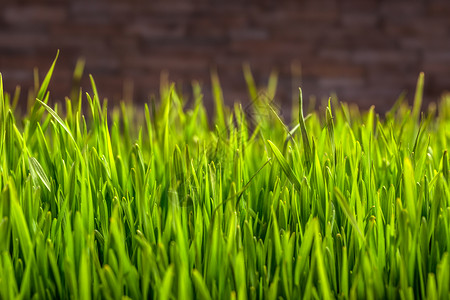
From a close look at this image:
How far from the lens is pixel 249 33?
143 inches

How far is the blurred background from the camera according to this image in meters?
3.60

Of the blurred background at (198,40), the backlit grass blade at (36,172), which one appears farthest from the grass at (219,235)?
the blurred background at (198,40)

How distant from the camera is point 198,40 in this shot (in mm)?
3613

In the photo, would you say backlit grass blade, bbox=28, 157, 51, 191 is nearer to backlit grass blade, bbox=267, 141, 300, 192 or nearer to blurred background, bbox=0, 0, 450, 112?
backlit grass blade, bbox=267, 141, 300, 192

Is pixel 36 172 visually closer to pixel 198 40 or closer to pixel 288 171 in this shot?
pixel 288 171

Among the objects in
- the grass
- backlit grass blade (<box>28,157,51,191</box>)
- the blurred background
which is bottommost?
the grass

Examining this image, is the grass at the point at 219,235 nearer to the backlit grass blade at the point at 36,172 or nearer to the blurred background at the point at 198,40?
the backlit grass blade at the point at 36,172

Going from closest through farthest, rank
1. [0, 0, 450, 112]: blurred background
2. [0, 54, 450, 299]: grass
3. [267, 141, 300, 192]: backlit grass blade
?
[0, 54, 450, 299]: grass, [267, 141, 300, 192]: backlit grass blade, [0, 0, 450, 112]: blurred background

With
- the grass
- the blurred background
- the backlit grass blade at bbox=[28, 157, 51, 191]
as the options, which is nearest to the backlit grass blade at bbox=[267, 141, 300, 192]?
the grass

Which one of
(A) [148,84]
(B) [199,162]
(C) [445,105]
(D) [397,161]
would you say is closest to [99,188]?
(B) [199,162]

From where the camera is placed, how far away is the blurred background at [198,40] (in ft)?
11.8

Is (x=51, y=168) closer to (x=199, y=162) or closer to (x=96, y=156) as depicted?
(x=96, y=156)

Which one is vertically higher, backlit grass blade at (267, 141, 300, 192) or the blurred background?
the blurred background

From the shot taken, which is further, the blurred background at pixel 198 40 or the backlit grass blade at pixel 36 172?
the blurred background at pixel 198 40
